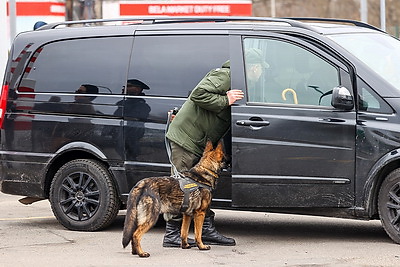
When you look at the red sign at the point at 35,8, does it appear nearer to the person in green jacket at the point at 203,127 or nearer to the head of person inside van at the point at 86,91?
the head of person inside van at the point at 86,91

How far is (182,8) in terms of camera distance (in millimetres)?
30500

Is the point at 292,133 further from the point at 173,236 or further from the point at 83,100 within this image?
the point at 83,100

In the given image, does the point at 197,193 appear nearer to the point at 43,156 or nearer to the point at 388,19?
the point at 43,156

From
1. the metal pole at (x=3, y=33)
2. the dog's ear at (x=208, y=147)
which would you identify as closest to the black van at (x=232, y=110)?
the dog's ear at (x=208, y=147)

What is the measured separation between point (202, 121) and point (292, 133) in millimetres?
775

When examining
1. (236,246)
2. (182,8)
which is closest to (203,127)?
(236,246)

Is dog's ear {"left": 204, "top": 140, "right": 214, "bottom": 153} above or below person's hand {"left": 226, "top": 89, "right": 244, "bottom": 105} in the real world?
below

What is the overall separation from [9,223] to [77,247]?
1787mm

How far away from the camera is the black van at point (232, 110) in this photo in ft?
→ 25.8

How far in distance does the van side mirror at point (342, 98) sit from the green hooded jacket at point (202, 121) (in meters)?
0.90

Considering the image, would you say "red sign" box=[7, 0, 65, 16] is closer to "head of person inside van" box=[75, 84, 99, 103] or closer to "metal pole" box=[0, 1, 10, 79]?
"metal pole" box=[0, 1, 10, 79]

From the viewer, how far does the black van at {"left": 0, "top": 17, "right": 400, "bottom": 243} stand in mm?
7871

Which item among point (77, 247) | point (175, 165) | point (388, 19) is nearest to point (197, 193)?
point (175, 165)


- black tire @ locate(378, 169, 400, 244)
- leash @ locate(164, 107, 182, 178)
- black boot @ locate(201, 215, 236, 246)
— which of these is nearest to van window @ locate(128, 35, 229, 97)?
leash @ locate(164, 107, 182, 178)
